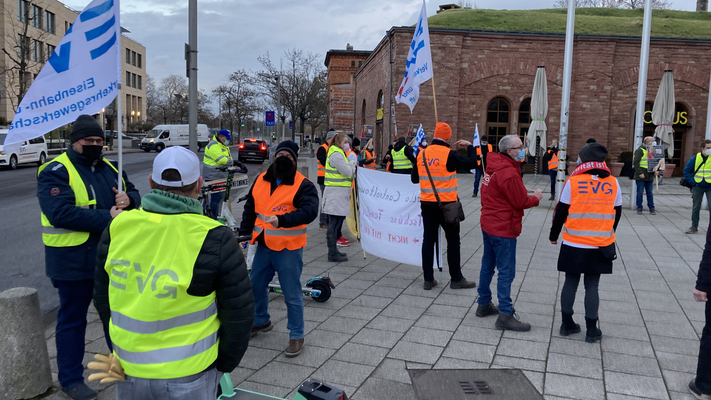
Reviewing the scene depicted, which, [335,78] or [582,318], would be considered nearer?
[582,318]

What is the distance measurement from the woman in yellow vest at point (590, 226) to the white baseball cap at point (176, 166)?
12.0ft

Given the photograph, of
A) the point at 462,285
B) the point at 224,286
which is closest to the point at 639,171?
the point at 462,285

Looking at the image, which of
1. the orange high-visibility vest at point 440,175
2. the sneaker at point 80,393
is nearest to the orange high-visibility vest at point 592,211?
the orange high-visibility vest at point 440,175

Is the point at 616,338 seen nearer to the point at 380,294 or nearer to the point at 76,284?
the point at 380,294

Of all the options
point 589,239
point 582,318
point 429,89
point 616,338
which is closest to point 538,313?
point 582,318

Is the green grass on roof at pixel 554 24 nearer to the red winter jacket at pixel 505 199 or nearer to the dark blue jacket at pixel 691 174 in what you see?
the dark blue jacket at pixel 691 174

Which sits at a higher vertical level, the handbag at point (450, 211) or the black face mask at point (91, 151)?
the black face mask at point (91, 151)

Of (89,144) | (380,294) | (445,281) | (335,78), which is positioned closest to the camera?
(89,144)

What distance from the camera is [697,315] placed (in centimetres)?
572

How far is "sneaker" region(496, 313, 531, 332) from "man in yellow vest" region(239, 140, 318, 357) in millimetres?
2001

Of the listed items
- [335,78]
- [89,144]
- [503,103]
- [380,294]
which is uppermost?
[335,78]

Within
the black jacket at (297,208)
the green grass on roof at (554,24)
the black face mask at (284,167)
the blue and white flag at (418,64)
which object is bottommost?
the black jacket at (297,208)

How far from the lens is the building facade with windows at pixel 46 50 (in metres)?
49.7

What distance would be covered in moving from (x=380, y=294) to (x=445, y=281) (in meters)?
1.06
